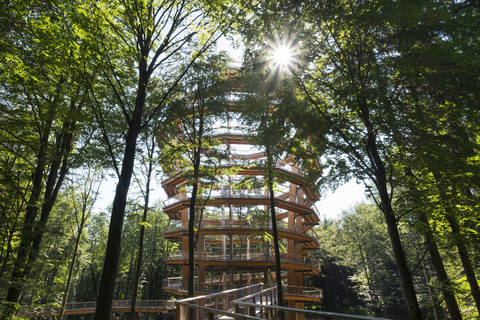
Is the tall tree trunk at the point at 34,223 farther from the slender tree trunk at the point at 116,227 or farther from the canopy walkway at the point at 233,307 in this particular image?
the canopy walkway at the point at 233,307

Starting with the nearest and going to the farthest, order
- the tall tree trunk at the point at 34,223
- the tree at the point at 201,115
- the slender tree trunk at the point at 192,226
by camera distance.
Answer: the tall tree trunk at the point at 34,223, the slender tree trunk at the point at 192,226, the tree at the point at 201,115

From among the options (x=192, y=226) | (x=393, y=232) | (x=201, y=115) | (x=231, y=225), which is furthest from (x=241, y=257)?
(x=393, y=232)

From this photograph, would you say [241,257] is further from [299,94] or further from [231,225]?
[299,94]

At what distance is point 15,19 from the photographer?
5348mm

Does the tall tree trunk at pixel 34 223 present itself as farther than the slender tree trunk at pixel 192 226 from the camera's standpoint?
No

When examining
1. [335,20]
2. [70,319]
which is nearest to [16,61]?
[335,20]

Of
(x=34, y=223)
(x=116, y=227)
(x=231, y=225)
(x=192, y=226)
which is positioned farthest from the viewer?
(x=231, y=225)

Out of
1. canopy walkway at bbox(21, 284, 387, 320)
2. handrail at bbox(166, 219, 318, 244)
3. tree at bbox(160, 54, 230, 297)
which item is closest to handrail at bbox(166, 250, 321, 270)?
handrail at bbox(166, 219, 318, 244)

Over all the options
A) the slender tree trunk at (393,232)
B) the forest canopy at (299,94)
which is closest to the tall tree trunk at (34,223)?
the forest canopy at (299,94)

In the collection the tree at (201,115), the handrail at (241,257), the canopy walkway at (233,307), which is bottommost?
the canopy walkway at (233,307)

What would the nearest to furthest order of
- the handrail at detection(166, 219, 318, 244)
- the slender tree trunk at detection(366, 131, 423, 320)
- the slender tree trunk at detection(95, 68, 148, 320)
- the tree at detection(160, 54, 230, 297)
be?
the slender tree trunk at detection(95, 68, 148, 320) < the slender tree trunk at detection(366, 131, 423, 320) < the tree at detection(160, 54, 230, 297) < the handrail at detection(166, 219, 318, 244)

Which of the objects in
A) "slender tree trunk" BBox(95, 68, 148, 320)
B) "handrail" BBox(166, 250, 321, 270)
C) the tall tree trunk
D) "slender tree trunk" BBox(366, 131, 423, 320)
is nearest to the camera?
"slender tree trunk" BBox(95, 68, 148, 320)

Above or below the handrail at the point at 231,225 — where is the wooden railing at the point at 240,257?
below

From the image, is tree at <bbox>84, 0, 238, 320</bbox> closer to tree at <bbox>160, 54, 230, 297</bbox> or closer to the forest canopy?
the forest canopy
